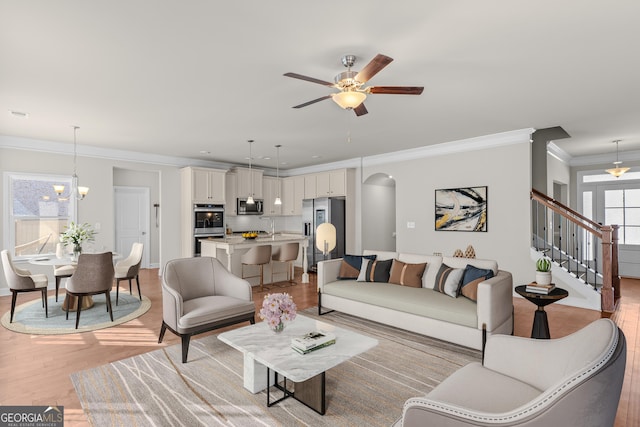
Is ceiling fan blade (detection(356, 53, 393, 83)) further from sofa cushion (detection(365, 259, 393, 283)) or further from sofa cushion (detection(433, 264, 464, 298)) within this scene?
sofa cushion (detection(365, 259, 393, 283))

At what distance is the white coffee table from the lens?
6.92 ft

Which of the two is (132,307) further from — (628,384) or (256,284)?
(628,384)

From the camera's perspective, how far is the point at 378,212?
8.02 metres

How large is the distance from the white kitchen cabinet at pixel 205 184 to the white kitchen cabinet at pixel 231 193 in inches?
13.3

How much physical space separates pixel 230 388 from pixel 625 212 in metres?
8.60

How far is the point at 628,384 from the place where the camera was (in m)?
2.60

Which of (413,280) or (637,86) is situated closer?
(637,86)

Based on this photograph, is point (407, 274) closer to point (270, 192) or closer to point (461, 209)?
point (461, 209)

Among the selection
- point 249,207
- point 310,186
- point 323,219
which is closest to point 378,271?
point 323,219

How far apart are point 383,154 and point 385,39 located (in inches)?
182

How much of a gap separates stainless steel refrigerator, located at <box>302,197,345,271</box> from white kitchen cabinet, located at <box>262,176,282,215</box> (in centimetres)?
118

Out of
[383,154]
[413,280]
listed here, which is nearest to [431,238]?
[383,154]

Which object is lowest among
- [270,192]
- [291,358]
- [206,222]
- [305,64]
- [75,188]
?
[291,358]

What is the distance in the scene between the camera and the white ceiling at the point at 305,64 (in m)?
2.14
